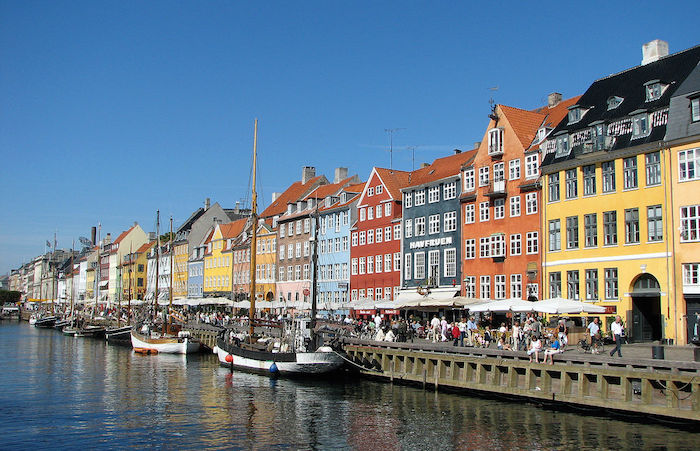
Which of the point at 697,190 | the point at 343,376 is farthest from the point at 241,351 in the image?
the point at 697,190

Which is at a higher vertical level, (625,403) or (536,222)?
(536,222)

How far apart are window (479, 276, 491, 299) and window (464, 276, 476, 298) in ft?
2.35

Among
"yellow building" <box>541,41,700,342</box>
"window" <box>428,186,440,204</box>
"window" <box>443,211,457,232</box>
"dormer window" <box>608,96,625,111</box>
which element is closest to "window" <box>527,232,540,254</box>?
"yellow building" <box>541,41,700,342</box>

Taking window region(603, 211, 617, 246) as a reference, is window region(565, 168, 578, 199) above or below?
above

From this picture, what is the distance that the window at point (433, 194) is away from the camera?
192 feet

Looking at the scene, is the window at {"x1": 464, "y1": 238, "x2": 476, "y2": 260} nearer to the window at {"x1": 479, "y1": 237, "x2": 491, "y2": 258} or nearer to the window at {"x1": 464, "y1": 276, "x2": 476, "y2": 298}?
the window at {"x1": 479, "y1": 237, "x2": 491, "y2": 258}

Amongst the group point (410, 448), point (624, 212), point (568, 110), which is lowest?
point (410, 448)

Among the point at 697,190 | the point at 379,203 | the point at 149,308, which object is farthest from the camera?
the point at 149,308

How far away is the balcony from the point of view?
51.1m

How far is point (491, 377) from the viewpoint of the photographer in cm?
3212

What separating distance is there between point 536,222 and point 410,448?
94.2 ft

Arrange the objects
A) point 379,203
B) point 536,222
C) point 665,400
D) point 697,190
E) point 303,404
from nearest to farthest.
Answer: point 665,400, point 303,404, point 697,190, point 536,222, point 379,203

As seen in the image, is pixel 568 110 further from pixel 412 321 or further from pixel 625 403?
pixel 625 403

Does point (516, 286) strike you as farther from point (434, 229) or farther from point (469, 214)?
point (434, 229)
